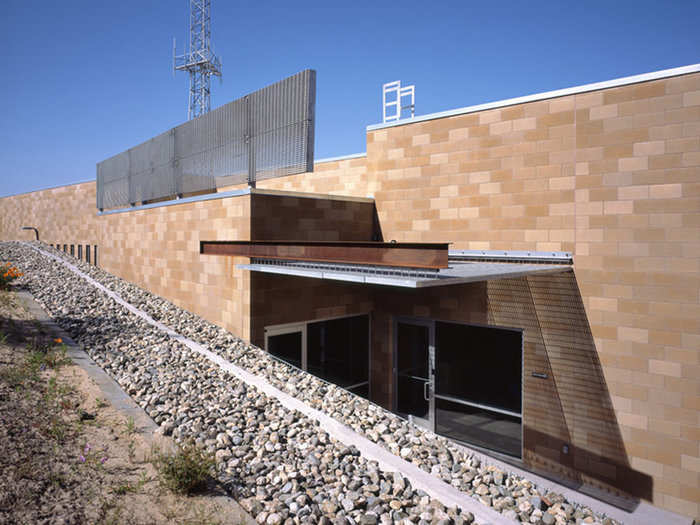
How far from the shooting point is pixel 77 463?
4.04 metres

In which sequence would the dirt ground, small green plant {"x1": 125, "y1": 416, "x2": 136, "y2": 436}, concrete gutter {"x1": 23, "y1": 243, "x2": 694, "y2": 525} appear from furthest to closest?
small green plant {"x1": 125, "y1": 416, "x2": 136, "y2": 436}
concrete gutter {"x1": 23, "y1": 243, "x2": 694, "y2": 525}
the dirt ground

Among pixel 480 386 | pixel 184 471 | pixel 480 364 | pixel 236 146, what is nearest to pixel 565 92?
pixel 480 364

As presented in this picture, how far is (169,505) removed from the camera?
3660 millimetres

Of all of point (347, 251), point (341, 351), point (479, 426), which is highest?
point (347, 251)

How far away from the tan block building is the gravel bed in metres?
1.67

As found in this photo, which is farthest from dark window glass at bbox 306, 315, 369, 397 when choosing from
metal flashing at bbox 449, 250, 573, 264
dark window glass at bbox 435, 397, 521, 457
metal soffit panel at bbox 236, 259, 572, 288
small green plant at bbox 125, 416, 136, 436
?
small green plant at bbox 125, 416, 136, 436

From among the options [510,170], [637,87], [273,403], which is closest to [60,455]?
[273,403]

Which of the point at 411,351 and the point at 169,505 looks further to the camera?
the point at 411,351

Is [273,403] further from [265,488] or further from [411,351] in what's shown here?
[411,351]

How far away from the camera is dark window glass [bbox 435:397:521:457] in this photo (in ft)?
28.7

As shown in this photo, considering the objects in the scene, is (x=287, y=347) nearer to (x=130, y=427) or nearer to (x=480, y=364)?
(x=480, y=364)

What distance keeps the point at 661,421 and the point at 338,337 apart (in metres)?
6.02

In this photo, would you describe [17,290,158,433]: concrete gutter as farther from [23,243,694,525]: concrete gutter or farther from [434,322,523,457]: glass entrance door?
[434,322,523,457]: glass entrance door

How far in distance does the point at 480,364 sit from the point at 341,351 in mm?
3008
